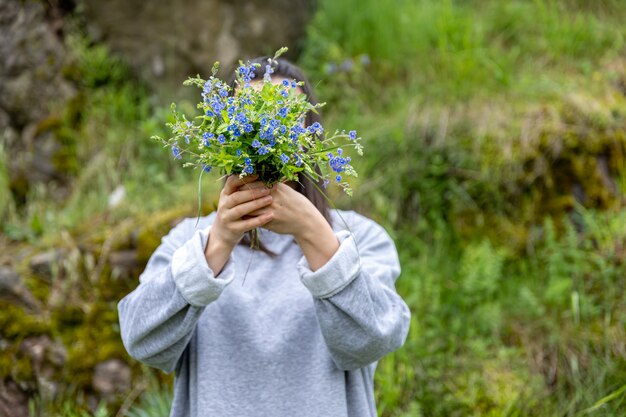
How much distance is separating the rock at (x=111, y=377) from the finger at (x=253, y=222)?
1.93m

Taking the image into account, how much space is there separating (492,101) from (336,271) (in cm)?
299

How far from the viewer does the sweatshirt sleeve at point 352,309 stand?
163 centimetres

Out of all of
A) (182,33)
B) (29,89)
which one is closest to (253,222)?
(29,89)

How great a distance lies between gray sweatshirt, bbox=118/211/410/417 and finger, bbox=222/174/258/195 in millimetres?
181

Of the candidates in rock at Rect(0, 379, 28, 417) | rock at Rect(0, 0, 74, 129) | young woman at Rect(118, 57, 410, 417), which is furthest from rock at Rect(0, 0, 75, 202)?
young woman at Rect(118, 57, 410, 417)

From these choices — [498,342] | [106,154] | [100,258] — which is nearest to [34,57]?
[106,154]

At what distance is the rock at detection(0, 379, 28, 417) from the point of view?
3.09m

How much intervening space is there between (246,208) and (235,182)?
0.07m

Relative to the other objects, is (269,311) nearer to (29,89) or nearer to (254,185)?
(254,185)

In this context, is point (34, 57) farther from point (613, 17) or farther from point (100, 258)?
point (613, 17)

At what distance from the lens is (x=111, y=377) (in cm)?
322

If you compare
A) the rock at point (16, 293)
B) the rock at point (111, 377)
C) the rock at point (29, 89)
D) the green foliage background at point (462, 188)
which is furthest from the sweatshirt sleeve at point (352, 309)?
the rock at point (29, 89)

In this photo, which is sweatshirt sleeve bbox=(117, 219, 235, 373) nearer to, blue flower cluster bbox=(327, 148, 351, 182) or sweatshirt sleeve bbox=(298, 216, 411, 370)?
sweatshirt sleeve bbox=(298, 216, 411, 370)

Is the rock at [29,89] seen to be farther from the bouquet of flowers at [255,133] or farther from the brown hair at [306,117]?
the bouquet of flowers at [255,133]
